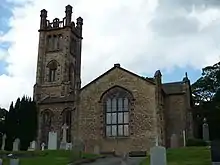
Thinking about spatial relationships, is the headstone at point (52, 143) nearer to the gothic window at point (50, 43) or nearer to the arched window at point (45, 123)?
the arched window at point (45, 123)

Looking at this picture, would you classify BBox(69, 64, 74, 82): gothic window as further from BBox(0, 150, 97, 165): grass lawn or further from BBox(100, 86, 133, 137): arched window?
BBox(0, 150, 97, 165): grass lawn

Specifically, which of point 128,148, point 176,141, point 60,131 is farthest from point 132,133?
point 60,131

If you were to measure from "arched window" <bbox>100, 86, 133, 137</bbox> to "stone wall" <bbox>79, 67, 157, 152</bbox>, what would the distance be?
19.5 inches

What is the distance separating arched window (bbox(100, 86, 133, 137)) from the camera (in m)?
39.5

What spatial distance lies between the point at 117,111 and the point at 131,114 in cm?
161

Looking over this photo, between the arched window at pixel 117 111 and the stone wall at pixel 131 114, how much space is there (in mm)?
494

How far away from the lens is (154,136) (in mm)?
38000

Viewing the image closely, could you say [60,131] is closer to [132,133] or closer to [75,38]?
[132,133]

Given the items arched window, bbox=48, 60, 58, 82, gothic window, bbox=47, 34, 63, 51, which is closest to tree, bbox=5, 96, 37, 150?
arched window, bbox=48, 60, 58, 82

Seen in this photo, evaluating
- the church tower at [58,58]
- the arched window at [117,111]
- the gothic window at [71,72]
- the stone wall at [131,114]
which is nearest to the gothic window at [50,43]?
the church tower at [58,58]

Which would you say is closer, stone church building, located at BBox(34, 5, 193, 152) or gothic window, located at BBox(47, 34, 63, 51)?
stone church building, located at BBox(34, 5, 193, 152)

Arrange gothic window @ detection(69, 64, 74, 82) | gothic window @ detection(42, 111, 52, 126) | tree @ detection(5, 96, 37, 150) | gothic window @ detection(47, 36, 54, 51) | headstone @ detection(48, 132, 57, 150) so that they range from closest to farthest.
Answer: headstone @ detection(48, 132, 57, 150)
tree @ detection(5, 96, 37, 150)
gothic window @ detection(42, 111, 52, 126)
gothic window @ detection(69, 64, 74, 82)
gothic window @ detection(47, 36, 54, 51)

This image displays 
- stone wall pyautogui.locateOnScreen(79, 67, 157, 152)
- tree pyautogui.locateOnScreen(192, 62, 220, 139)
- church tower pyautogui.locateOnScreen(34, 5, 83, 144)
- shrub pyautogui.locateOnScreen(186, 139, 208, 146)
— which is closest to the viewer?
shrub pyautogui.locateOnScreen(186, 139, 208, 146)

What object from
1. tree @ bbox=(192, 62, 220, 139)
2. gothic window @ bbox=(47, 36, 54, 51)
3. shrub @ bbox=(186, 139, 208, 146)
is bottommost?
shrub @ bbox=(186, 139, 208, 146)
